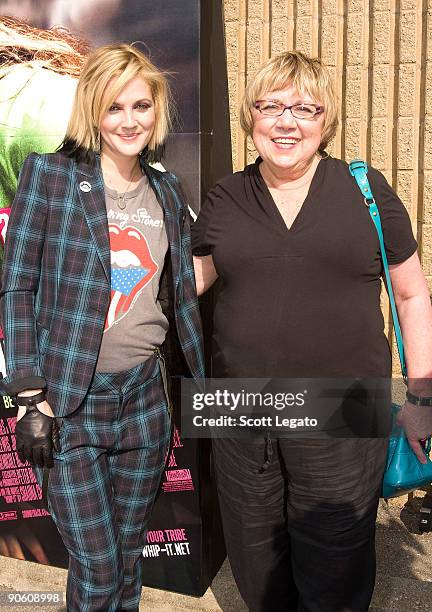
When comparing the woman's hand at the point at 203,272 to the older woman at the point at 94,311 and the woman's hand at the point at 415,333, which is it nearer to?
the older woman at the point at 94,311

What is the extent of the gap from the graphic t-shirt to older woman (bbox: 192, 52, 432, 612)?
194 mm

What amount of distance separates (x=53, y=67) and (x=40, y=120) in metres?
0.23

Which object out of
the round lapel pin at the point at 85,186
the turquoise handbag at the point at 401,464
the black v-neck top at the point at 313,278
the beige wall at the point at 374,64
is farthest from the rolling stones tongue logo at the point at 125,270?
the beige wall at the point at 374,64

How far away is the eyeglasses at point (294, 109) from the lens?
200cm

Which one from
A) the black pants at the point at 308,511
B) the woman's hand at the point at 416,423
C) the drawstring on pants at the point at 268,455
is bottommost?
the black pants at the point at 308,511

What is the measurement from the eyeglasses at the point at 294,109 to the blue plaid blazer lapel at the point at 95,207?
0.58 m

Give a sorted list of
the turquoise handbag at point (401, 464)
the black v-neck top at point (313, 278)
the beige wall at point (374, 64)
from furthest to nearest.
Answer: the beige wall at point (374, 64), the turquoise handbag at point (401, 464), the black v-neck top at point (313, 278)

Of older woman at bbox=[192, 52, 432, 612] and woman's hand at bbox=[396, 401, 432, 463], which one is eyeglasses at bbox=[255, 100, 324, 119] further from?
woman's hand at bbox=[396, 401, 432, 463]

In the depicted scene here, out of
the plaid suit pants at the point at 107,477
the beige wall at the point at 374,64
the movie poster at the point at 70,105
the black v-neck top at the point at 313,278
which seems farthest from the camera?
the beige wall at the point at 374,64

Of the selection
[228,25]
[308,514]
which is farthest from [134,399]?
[228,25]

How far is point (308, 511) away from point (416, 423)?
0.46 m

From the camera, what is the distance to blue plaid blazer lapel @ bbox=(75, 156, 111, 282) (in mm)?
2057

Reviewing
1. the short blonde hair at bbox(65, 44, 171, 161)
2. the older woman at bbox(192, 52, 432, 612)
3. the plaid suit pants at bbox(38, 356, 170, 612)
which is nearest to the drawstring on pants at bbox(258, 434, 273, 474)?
the older woman at bbox(192, 52, 432, 612)

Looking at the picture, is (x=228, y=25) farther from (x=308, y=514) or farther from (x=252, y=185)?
(x=308, y=514)
